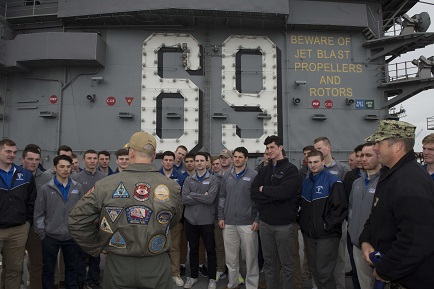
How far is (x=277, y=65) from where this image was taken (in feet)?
29.0

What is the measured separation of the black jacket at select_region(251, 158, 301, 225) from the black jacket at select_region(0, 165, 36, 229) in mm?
3092

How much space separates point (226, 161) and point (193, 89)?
11.4 ft

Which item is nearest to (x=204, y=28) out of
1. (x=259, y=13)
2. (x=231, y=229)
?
(x=259, y=13)

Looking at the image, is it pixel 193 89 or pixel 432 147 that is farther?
pixel 193 89

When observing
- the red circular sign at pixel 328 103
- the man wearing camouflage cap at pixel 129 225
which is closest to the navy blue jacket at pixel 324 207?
the man wearing camouflage cap at pixel 129 225

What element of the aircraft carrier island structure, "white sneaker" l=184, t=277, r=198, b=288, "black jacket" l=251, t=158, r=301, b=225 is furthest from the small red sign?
"black jacket" l=251, t=158, r=301, b=225

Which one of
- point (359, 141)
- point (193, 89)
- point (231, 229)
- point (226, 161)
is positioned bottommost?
point (231, 229)

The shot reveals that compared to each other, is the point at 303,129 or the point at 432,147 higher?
the point at 303,129

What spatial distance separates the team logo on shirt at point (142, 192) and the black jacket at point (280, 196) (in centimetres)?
216

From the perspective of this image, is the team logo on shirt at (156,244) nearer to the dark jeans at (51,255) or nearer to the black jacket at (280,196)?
the black jacket at (280,196)

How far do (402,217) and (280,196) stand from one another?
2184 mm

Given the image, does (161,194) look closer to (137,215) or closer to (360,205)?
(137,215)

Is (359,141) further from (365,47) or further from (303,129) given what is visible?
(365,47)

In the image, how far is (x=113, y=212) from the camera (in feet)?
7.54
